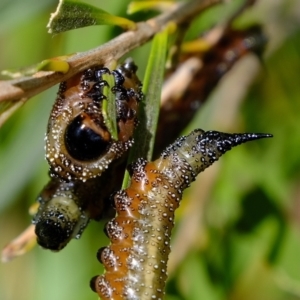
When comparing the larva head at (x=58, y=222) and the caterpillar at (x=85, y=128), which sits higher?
the caterpillar at (x=85, y=128)

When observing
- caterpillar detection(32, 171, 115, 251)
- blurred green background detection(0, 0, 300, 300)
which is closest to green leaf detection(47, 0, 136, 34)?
caterpillar detection(32, 171, 115, 251)

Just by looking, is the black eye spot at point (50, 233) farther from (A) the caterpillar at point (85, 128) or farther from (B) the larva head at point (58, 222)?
(A) the caterpillar at point (85, 128)

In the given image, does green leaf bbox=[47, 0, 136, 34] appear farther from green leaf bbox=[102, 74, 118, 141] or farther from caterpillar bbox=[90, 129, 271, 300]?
caterpillar bbox=[90, 129, 271, 300]

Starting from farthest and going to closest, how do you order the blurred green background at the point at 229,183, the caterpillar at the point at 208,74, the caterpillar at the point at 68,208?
the blurred green background at the point at 229,183 < the caterpillar at the point at 208,74 < the caterpillar at the point at 68,208

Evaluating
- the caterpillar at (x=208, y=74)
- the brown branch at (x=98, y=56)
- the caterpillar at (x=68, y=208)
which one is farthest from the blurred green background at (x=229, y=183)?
the caterpillar at (x=68, y=208)

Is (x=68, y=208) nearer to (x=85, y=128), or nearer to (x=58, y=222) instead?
(x=58, y=222)

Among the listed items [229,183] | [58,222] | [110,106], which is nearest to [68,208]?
[58,222]

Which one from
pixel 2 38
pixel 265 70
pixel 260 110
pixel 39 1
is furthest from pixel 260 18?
pixel 2 38
